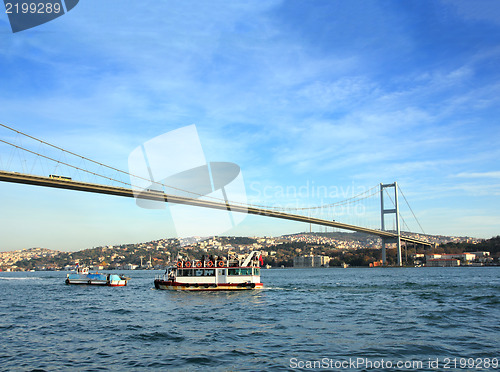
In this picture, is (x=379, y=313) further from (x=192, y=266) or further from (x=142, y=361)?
(x=192, y=266)

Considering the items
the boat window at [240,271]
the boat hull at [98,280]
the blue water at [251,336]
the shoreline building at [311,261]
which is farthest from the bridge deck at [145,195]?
the shoreline building at [311,261]

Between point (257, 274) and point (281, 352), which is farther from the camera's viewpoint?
point (257, 274)

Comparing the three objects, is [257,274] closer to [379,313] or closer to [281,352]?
[379,313]

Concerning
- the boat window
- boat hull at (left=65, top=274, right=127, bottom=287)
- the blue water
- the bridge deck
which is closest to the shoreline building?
the bridge deck

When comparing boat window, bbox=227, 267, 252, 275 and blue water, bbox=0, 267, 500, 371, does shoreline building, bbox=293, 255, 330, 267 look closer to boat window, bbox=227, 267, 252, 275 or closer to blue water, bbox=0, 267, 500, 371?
boat window, bbox=227, 267, 252, 275

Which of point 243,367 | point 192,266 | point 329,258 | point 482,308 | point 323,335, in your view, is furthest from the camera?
point 329,258

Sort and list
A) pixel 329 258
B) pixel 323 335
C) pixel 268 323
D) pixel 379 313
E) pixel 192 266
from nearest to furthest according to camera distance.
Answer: pixel 323 335, pixel 268 323, pixel 379 313, pixel 192 266, pixel 329 258

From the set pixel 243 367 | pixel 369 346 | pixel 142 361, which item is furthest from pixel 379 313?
pixel 142 361

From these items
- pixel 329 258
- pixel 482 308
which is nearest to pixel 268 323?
pixel 482 308

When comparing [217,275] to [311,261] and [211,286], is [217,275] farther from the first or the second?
[311,261]
